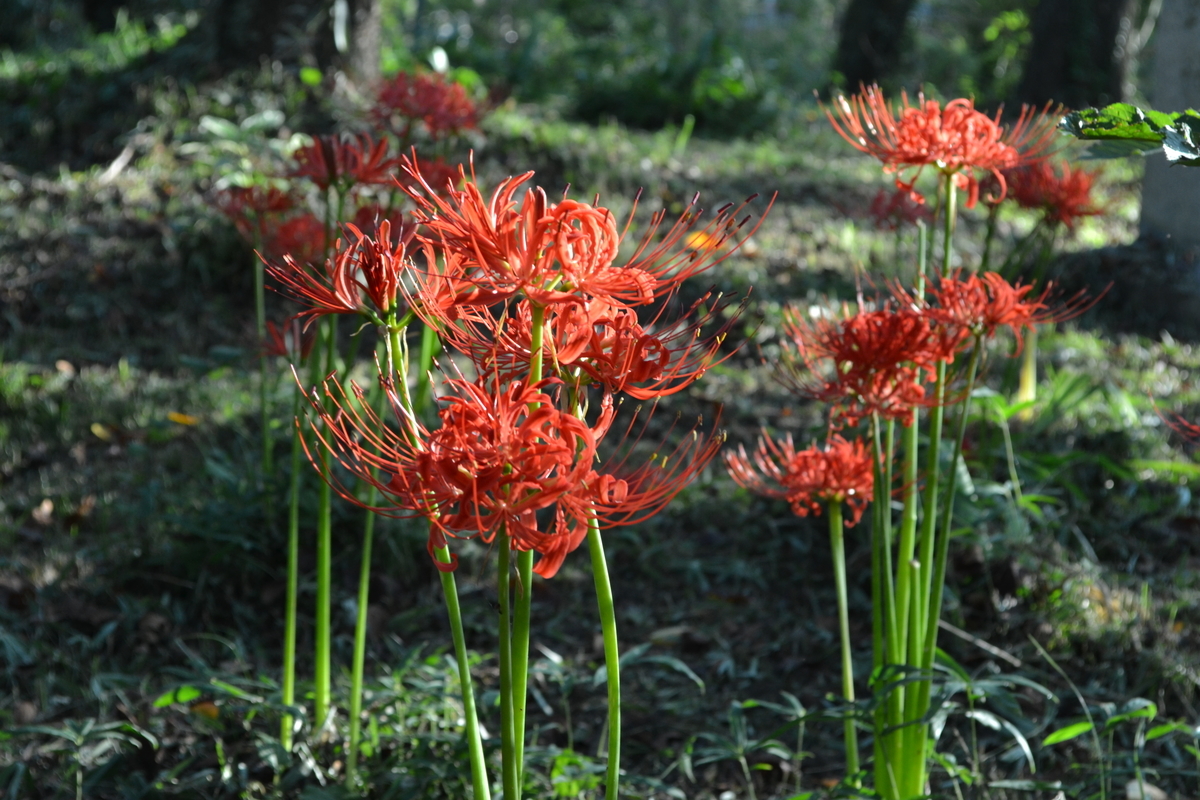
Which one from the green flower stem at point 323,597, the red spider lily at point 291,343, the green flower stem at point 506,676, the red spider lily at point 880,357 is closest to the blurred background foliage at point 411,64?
the red spider lily at point 291,343

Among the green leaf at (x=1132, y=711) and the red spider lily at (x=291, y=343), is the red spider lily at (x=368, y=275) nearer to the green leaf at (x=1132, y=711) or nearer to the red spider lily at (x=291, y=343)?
the red spider lily at (x=291, y=343)

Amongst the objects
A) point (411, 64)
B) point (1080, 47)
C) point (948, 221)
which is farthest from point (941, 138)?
point (1080, 47)

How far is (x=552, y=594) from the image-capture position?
11.0 feet

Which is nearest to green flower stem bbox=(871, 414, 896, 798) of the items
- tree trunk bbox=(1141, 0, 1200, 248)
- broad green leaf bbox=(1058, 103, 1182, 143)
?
broad green leaf bbox=(1058, 103, 1182, 143)

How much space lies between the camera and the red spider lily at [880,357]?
1.68 m

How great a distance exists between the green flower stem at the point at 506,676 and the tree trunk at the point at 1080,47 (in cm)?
942

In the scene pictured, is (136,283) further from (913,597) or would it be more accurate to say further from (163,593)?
(913,597)

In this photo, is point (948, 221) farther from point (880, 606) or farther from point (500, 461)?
point (500, 461)

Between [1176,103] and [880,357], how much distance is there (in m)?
4.53

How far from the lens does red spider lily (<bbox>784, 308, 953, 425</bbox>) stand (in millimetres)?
1681

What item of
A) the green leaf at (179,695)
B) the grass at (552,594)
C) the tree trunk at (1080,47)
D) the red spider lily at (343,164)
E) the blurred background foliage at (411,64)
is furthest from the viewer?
the tree trunk at (1080,47)

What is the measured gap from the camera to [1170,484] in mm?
3566

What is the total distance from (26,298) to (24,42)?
23.6 ft

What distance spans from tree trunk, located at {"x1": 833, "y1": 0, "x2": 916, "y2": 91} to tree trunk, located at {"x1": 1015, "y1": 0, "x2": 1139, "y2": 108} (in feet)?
7.91
